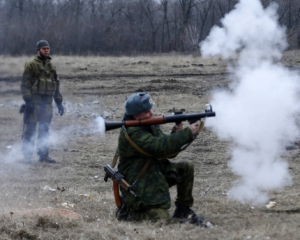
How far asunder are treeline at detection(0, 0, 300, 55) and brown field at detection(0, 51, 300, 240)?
140 inches

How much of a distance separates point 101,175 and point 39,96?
6.29ft

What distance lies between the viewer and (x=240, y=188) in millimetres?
7484

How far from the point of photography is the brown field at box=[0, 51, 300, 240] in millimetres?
5230

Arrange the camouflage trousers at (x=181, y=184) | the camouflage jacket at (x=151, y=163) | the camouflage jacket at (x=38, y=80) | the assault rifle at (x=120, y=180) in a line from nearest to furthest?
the camouflage jacket at (x=151, y=163), the assault rifle at (x=120, y=180), the camouflage trousers at (x=181, y=184), the camouflage jacket at (x=38, y=80)

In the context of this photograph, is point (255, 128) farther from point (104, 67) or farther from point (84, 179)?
point (104, 67)

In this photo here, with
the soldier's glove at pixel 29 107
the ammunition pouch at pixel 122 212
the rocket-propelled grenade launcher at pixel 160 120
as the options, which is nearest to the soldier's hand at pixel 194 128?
the rocket-propelled grenade launcher at pixel 160 120

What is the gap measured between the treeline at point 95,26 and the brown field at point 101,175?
356 centimetres

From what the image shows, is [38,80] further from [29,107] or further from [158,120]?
[158,120]

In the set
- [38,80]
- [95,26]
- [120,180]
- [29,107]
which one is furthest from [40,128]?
[95,26]

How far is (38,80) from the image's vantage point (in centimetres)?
984

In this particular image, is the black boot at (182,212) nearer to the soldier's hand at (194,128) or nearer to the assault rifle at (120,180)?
the assault rifle at (120,180)

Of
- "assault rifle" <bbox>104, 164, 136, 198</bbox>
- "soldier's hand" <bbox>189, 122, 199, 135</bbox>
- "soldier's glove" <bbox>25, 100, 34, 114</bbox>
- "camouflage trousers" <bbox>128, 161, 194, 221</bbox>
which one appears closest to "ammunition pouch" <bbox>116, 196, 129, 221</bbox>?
"camouflage trousers" <bbox>128, 161, 194, 221</bbox>

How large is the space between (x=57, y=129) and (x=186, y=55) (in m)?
11.0

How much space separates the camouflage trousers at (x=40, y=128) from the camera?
9.98 m
